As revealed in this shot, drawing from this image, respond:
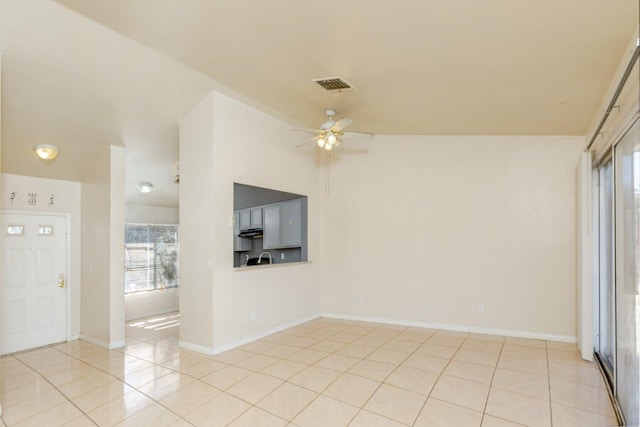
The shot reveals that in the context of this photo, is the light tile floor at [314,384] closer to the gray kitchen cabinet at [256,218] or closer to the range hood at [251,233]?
the range hood at [251,233]

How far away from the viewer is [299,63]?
A: 11.3ft

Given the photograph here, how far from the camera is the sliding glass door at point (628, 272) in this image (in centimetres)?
240

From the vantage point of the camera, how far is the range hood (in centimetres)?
480

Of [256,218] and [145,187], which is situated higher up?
[145,187]

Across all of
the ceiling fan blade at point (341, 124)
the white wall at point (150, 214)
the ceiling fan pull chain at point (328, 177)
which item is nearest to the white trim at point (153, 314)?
the white wall at point (150, 214)

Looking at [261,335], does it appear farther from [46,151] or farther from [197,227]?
[46,151]

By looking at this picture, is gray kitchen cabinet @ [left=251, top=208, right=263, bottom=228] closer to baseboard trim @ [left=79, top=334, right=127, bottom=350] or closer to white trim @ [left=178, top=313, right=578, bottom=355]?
white trim @ [left=178, top=313, right=578, bottom=355]

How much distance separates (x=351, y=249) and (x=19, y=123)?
4778 mm

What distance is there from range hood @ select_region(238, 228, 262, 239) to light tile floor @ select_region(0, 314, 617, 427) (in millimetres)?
1426

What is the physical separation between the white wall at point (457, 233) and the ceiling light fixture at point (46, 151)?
13.3ft

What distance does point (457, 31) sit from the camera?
2.66 m

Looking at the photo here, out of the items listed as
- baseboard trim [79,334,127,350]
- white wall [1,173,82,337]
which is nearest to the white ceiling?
white wall [1,173,82,337]

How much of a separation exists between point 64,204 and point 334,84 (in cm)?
446

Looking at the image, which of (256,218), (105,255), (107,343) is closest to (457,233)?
(256,218)
